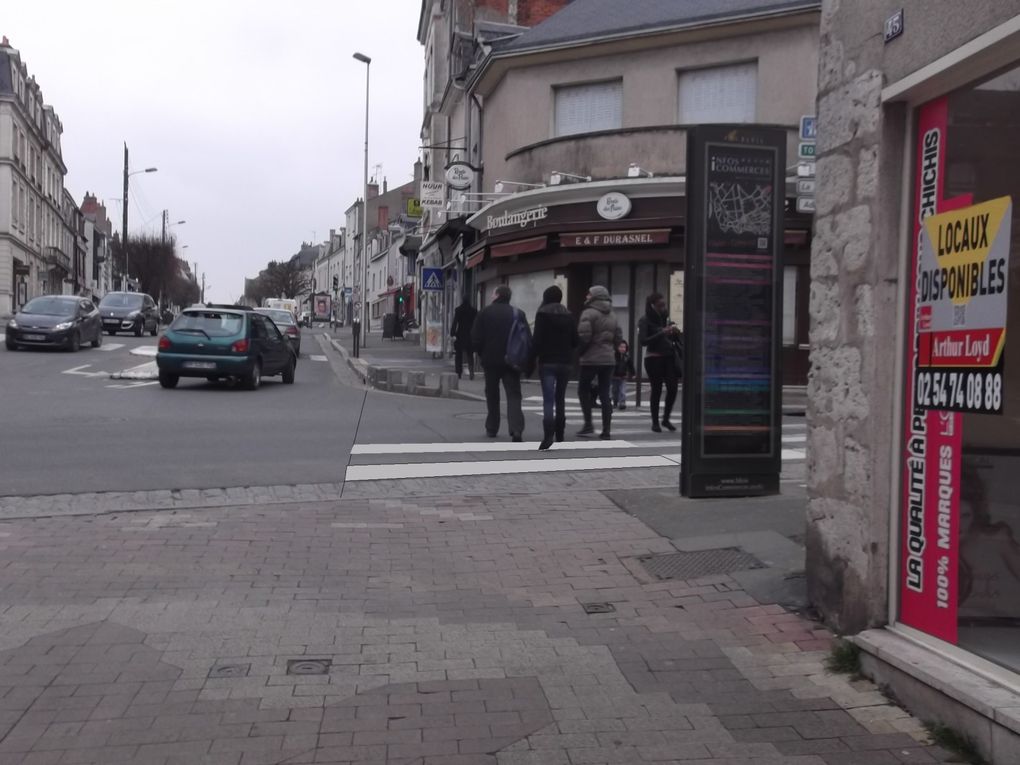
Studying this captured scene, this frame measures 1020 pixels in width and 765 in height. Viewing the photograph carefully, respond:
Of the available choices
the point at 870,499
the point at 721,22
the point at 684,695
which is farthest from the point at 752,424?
the point at 721,22

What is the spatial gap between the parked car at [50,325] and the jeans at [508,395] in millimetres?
17578

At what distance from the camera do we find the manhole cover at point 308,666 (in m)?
4.48

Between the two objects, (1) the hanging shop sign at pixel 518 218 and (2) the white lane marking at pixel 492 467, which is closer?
(2) the white lane marking at pixel 492 467

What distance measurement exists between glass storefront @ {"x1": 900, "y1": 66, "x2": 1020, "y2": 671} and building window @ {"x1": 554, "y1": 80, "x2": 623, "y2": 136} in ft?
58.3

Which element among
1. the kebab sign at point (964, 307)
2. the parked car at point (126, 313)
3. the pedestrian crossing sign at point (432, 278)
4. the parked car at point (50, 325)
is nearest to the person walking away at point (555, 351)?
the kebab sign at point (964, 307)

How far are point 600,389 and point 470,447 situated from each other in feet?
5.41

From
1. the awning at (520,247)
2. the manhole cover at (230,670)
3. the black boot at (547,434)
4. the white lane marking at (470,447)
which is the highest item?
the awning at (520,247)

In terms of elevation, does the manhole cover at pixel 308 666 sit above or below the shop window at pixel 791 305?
below

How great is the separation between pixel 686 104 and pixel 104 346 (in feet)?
57.7

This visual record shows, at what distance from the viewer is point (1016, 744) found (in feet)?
11.0

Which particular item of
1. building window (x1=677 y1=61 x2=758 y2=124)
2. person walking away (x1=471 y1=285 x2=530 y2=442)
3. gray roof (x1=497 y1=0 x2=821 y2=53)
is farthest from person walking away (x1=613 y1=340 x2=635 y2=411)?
gray roof (x1=497 y1=0 x2=821 y2=53)

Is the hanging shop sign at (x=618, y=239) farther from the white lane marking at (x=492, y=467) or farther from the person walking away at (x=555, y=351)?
the white lane marking at (x=492, y=467)

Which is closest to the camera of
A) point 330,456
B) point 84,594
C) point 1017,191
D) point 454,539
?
point 1017,191

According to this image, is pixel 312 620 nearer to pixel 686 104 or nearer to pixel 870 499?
pixel 870 499
